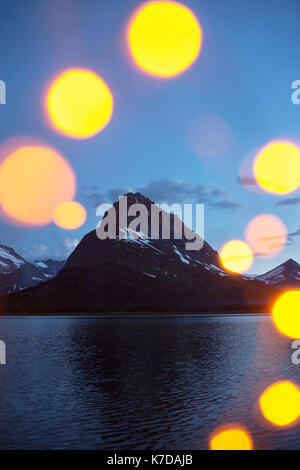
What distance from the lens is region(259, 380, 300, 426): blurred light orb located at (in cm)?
3966

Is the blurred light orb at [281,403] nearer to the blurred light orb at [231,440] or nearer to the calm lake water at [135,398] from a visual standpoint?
the calm lake water at [135,398]

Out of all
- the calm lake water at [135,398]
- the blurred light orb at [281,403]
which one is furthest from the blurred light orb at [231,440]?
the blurred light orb at [281,403]

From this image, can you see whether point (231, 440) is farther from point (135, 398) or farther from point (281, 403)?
point (135, 398)

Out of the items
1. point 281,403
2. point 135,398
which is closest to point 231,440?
point 281,403

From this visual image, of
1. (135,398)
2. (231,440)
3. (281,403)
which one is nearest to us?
(231,440)

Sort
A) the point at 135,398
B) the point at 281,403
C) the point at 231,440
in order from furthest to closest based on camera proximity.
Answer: the point at 135,398 < the point at 281,403 < the point at 231,440

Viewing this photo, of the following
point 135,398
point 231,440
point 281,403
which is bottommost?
point 231,440

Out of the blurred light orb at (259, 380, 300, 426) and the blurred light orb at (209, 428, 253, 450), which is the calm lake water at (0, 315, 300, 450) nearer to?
the blurred light orb at (209, 428, 253, 450)

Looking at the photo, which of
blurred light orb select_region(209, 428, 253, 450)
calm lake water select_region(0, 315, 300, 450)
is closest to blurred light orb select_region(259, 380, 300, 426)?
calm lake water select_region(0, 315, 300, 450)

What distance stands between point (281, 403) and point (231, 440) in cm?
1442

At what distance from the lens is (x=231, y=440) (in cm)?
3266

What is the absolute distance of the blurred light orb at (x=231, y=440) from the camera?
104 ft
